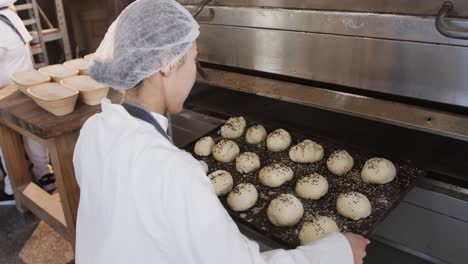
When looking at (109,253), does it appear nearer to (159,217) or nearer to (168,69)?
(159,217)

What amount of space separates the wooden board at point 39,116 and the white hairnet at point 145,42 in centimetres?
111

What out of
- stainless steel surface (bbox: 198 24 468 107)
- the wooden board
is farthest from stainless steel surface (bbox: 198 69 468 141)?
the wooden board

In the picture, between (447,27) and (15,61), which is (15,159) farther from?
(447,27)

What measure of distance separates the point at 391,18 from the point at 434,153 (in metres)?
0.62

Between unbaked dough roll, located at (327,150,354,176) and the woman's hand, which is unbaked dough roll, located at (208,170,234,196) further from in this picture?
the woman's hand

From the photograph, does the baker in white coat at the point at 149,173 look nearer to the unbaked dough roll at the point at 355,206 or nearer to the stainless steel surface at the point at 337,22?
the unbaked dough roll at the point at 355,206

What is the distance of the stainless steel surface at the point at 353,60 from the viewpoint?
4.90ft

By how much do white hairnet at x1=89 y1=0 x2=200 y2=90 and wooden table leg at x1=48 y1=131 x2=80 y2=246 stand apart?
1210 millimetres

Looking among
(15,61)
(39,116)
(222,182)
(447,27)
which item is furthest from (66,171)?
(447,27)

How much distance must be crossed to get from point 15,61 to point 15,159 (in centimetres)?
77

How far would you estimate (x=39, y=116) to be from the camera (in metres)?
2.20

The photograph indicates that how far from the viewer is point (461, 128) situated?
4.67 ft

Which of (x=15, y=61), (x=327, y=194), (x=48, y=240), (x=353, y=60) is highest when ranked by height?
(x=353, y=60)

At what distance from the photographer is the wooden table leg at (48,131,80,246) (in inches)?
86.0
